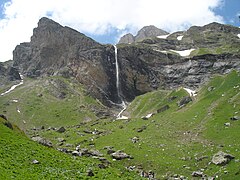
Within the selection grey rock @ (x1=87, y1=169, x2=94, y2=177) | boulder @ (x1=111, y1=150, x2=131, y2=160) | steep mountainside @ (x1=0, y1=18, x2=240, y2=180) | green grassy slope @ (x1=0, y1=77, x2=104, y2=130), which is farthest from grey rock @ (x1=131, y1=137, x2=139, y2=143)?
green grassy slope @ (x1=0, y1=77, x2=104, y2=130)

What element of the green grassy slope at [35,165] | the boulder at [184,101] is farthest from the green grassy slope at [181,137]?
the green grassy slope at [35,165]

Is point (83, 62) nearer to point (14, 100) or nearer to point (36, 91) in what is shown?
point (36, 91)

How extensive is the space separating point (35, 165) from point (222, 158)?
103 ft

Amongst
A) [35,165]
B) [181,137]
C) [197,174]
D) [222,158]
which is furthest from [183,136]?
[35,165]

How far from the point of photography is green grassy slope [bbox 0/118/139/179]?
34.1 metres

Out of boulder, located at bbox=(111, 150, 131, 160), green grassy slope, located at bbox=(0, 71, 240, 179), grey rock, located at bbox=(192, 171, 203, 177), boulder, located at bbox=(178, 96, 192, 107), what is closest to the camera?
grey rock, located at bbox=(192, 171, 203, 177)

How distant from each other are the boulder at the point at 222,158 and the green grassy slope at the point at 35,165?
62.0 ft

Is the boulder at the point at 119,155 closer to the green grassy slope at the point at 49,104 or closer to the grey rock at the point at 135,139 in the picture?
the grey rock at the point at 135,139

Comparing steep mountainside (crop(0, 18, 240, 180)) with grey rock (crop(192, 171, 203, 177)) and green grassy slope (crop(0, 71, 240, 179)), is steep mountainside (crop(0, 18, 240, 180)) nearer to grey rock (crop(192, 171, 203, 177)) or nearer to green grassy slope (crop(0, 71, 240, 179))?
grey rock (crop(192, 171, 203, 177))

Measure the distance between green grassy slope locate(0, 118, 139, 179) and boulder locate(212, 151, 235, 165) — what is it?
18.9 m

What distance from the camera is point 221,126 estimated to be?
7712 cm

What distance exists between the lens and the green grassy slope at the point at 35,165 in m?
34.1

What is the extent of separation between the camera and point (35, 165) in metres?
37.8

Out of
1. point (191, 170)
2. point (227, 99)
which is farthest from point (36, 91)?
point (191, 170)
